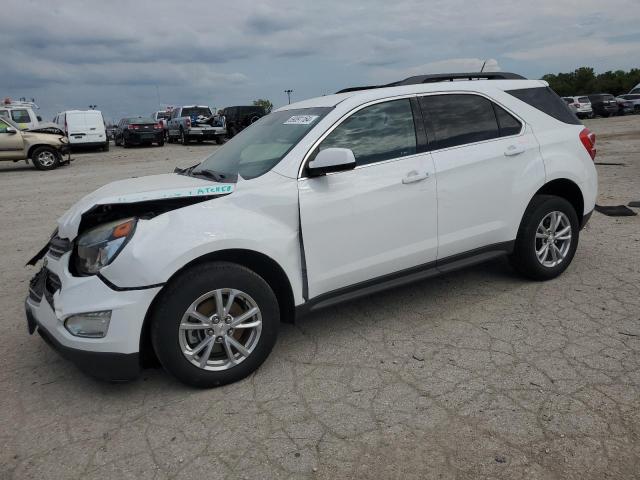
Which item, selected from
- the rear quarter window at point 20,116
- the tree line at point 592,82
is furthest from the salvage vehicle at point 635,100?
the rear quarter window at point 20,116

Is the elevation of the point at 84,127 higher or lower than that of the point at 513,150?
higher

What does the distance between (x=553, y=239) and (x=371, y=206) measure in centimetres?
196

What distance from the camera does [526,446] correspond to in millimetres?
2492

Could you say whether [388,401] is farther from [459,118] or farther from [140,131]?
[140,131]

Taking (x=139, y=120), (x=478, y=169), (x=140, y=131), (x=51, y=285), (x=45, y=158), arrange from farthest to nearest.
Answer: (x=139, y=120) < (x=140, y=131) < (x=45, y=158) < (x=478, y=169) < (x=51, y=285)

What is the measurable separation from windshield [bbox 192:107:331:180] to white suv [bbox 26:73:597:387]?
2cm

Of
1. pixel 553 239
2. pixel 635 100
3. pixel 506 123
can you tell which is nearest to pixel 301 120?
pixel 506 123

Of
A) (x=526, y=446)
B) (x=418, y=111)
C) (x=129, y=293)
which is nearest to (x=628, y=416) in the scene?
(x=526, y=446)

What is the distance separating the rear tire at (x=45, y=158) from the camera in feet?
53.7

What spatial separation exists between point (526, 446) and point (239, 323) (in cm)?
168

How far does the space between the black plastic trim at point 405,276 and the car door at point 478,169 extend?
49mm

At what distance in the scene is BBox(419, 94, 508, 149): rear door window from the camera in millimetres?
3920

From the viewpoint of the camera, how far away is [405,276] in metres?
3.79

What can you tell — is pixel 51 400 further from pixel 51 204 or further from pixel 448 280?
pixel 51 204
